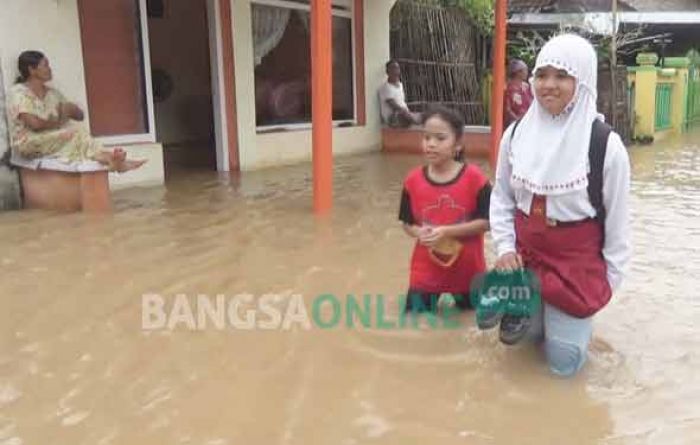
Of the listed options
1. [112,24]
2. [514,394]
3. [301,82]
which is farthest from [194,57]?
[514,394]

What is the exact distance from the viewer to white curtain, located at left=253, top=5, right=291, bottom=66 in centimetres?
888

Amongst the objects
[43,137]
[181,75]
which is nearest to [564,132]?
[43,137]

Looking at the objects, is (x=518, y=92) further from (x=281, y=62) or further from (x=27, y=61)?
(x=27, y=61)

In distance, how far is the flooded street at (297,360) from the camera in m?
2.49

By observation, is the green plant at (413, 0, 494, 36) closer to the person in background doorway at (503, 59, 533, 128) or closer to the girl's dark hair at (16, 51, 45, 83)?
the person in background doorway at (503, 59, 533, 128)

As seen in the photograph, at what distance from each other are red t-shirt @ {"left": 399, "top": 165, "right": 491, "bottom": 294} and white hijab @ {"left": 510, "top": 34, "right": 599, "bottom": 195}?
1.55 feet

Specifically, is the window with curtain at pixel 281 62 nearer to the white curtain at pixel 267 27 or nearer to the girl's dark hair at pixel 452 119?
the white curtain at pixel 267 27

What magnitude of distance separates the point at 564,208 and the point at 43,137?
4.64 m

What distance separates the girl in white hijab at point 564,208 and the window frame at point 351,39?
248 inches

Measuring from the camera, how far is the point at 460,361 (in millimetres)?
3057

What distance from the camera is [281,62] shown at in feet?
30.9

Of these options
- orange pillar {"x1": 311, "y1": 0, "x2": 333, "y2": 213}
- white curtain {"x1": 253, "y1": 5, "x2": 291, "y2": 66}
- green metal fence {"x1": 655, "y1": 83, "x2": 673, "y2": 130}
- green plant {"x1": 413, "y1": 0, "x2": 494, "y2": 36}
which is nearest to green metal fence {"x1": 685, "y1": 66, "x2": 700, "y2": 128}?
green metal fence {"x1": 655, "y1": 83, "x2": 673, "y2": 130}

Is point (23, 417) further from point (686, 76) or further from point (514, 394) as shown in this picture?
point (686, 76)

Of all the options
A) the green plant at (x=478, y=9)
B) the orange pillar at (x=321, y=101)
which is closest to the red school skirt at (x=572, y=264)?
the orange pillar at (x=321, y=101)
